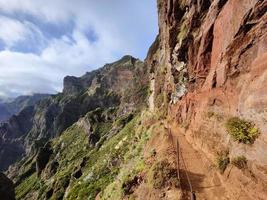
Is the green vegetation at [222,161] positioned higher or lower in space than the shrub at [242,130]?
lower

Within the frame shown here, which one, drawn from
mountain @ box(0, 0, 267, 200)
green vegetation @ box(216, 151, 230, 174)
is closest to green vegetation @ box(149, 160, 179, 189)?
mountain @ box(0, 0, 267, 200)

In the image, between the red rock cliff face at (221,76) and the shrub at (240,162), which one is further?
the shrub at (240,162)

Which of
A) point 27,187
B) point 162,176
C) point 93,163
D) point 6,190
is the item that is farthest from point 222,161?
point 27,187

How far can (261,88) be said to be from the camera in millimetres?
Answer: 18516

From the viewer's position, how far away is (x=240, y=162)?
1939 cm

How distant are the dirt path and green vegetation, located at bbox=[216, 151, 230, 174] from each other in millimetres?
715

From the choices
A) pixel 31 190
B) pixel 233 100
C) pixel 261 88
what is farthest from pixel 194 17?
pixel 31 190

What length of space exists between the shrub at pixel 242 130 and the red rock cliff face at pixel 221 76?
301 millimetres

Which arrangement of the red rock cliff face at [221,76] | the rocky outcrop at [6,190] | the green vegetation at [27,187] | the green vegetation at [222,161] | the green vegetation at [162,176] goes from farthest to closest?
the green vegetation at [27,187], the rocky outcrop at [6,190], the green vegetation at [162,176], the green vegetation at [222,161], the red rock cliff face at [221,76]

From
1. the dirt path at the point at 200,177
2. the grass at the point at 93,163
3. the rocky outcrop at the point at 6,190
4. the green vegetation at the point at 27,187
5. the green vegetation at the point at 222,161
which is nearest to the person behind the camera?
the dirt path at the point at 200,177

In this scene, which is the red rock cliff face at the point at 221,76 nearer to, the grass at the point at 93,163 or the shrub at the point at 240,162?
the shrub at the point at 240,162

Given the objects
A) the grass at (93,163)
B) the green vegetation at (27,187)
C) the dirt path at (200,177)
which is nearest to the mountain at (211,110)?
the dirt path at (200,177)

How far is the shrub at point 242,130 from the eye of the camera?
18.7 meters

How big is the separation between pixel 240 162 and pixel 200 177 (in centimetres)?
489
